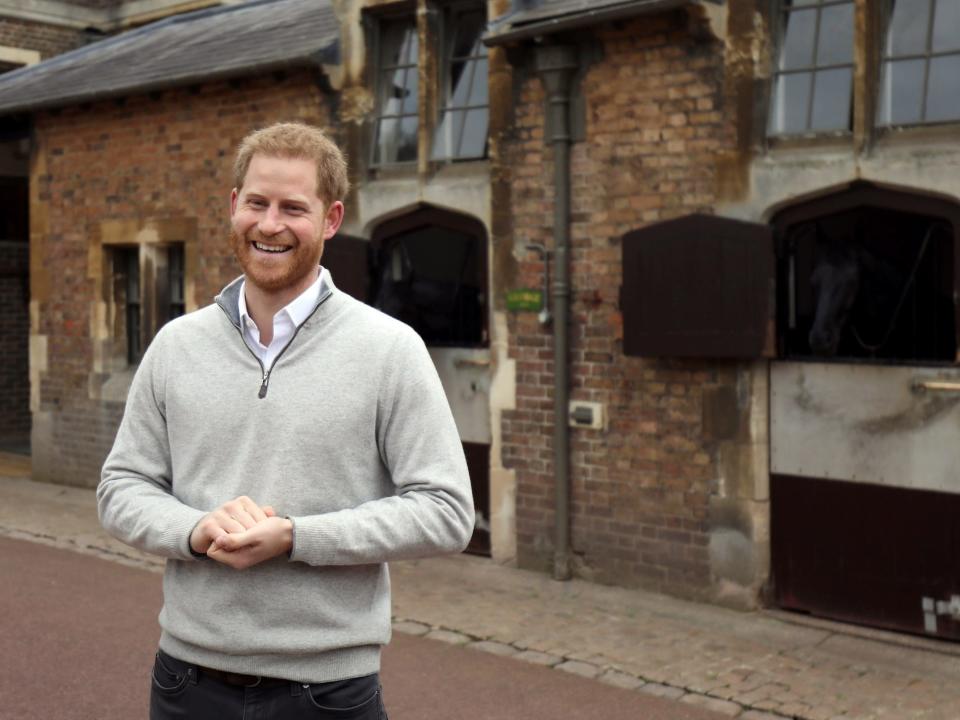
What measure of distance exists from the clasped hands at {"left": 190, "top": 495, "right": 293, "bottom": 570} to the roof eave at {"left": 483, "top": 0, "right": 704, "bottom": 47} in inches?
243

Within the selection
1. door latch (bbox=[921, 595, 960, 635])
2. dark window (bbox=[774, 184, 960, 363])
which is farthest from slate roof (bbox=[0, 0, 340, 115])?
door latch (bbox=[921, 595, 960, 635])

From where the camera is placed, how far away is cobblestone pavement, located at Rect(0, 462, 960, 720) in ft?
20.5

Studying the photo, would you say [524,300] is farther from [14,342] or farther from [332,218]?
[14,342]

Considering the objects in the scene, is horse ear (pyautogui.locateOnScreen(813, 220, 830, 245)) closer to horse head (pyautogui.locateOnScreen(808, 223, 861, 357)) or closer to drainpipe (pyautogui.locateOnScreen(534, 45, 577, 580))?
horse head (pyautogui.locateOnScreen(808, 223, 861, 357))

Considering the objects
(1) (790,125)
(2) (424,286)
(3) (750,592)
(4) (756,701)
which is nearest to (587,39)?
(1) (790,125)

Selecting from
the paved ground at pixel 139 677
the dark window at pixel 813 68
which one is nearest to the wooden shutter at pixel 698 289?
the dark window at pixel 813 68

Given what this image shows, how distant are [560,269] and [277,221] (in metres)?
6.50

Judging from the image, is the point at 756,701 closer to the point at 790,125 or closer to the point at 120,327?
the point at 790,125

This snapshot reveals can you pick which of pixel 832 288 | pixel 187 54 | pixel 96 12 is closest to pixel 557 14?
pixel 832 288

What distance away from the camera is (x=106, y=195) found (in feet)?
42.0

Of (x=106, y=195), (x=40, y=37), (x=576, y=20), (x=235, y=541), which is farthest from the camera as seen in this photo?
(x=40, y=37)

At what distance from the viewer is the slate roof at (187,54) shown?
425 inches

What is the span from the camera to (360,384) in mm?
2461

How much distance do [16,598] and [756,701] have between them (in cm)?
484
